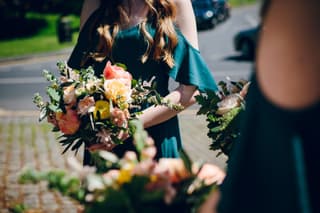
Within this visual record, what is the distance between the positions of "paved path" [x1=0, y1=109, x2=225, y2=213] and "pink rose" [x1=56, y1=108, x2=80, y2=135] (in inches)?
84.2

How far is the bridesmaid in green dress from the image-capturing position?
1.00 m

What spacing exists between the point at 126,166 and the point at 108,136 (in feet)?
3.25

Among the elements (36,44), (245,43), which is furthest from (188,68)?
(36,44)

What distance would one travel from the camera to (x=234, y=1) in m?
41.3

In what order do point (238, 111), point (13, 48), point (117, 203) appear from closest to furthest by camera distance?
1. point (117, 203)
2. point (238, 111)
3. point (13, 48)

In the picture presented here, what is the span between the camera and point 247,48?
15688mm

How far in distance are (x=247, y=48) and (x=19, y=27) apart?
13092mm

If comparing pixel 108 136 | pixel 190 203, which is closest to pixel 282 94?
pixel 190 203

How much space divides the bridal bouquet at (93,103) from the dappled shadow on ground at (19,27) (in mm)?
21936

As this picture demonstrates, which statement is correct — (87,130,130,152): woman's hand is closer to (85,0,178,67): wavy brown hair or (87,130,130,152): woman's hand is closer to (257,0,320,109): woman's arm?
(85,0,178,67): wavy brown hair

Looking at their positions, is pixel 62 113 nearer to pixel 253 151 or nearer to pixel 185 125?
pixel 253 151

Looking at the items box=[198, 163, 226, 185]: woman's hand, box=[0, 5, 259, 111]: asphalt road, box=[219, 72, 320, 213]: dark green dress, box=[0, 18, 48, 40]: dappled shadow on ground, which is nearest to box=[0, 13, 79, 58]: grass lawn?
box=[0, 18, 48, 40]: dappled shadow on ground

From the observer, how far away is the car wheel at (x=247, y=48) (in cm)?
1555

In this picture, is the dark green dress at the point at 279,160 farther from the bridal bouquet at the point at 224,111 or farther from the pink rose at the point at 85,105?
the pink rose at the point at 85,105
